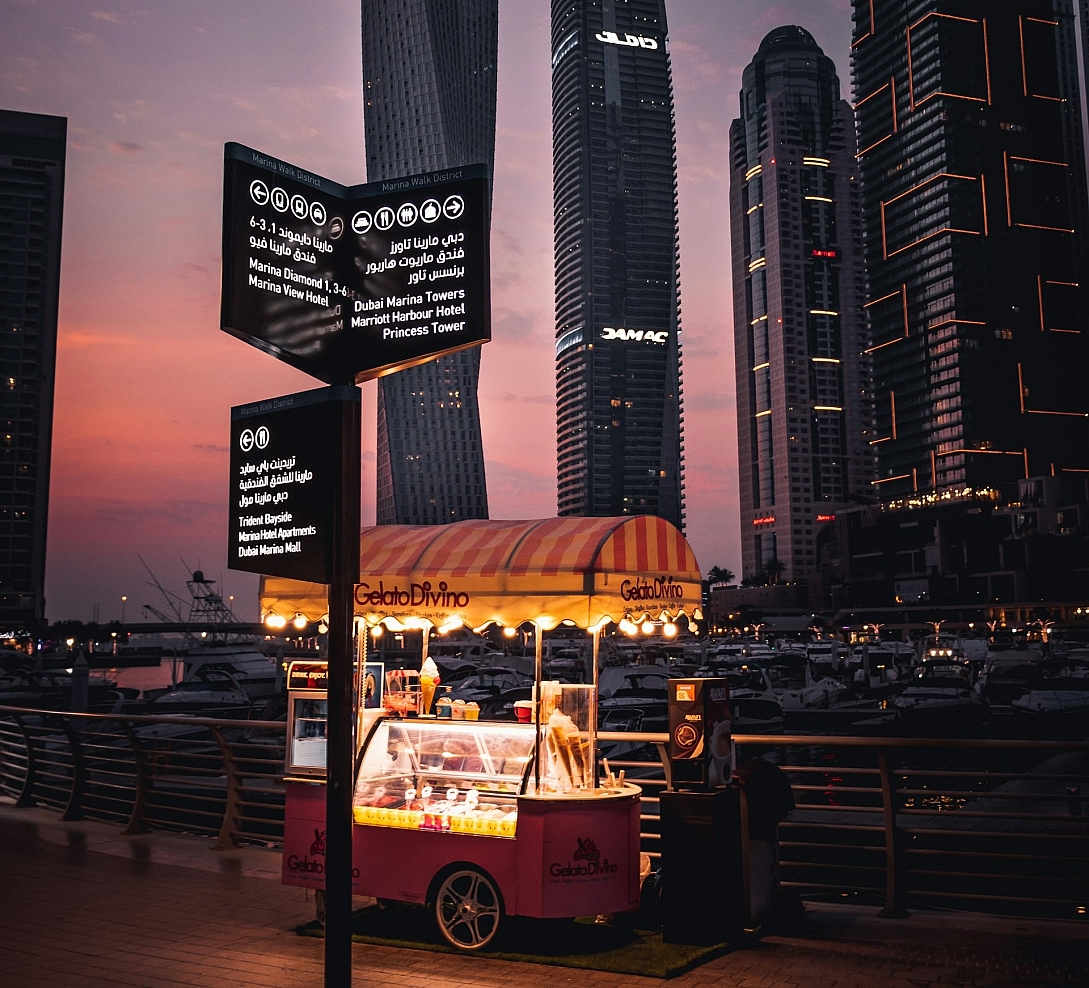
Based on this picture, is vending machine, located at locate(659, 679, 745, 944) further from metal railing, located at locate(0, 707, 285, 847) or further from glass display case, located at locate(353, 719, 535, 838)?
metal railing, located at locate(0, 707, 285, 847)

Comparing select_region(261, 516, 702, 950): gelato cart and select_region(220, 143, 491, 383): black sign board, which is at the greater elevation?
select_region(220, 143, 491, 383): black sign board

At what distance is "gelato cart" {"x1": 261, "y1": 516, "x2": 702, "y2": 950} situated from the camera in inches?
281

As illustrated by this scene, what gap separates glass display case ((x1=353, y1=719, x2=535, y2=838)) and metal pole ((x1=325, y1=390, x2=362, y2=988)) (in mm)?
2138

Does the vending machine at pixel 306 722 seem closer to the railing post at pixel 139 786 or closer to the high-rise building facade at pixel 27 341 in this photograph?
the railing post at pixel 139 786

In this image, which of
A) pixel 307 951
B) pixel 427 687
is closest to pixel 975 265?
pixel 427 687

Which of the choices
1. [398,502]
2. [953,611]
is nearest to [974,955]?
[953,611]

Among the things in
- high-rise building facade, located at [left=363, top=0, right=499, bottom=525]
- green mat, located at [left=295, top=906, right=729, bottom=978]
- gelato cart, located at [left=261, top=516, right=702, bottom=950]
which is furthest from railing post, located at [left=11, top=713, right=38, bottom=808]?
high-rise building facade, located at [left=363, top=0, right=499, bottom=525]

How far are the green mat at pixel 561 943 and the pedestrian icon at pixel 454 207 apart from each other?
5053 mm

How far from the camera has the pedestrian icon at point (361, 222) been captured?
6168 mm

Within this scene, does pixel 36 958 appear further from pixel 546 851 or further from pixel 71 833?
pixel 71 833

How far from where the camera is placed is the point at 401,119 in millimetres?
159750

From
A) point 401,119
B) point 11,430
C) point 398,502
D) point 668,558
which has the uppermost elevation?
point 401,119

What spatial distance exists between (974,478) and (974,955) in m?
177

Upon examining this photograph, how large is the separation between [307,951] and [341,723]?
9.39 feet
